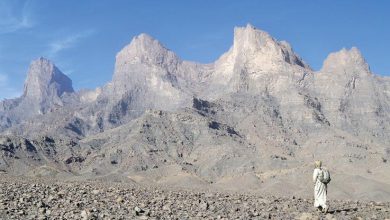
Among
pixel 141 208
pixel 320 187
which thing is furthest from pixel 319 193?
pixel 141 208

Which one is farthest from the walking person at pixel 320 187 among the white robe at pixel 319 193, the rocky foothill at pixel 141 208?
the rocky foothill at pixel 141 208

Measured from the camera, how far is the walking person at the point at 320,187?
21.4 metres

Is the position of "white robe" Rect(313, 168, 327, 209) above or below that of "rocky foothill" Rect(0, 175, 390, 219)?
above

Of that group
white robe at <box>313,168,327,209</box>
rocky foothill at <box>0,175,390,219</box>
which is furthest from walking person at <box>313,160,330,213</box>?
rocky foothill at <box>0,175,390,219</box>

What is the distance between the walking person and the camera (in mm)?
21438

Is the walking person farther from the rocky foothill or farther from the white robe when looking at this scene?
the rocky foothill

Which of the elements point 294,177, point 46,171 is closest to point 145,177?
point 46,171

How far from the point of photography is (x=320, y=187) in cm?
2152

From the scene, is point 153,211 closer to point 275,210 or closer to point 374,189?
point 275,210

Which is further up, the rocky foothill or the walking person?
the walking person

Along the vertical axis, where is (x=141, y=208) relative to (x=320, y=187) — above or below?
below

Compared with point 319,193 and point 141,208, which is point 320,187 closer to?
point 319,193

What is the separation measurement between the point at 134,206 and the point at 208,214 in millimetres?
2811

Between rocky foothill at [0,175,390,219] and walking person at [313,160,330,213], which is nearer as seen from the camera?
rocky foothill at [0,175,390,219]
